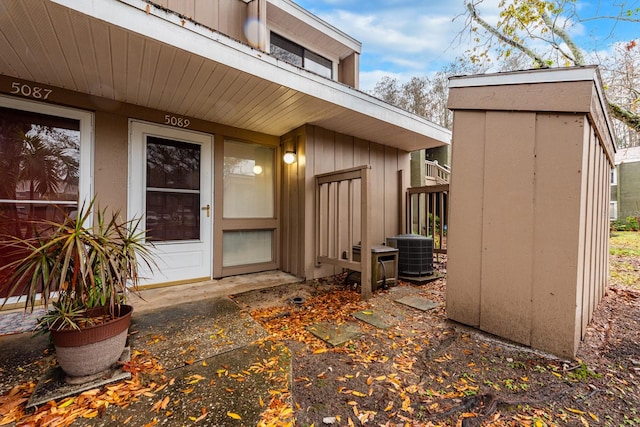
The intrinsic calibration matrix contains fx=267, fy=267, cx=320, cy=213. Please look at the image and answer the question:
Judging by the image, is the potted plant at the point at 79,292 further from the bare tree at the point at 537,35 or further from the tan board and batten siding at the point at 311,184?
the bare tree at the point at 537,35

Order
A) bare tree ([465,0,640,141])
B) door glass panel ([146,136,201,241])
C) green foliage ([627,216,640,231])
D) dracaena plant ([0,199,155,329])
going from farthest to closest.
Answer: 1. green foliage ([627,216,640,231])
2. bare tree ([465,0,640,141])
3. door glass panel ([146,136,201,241])
4. dracaena plant ([0,199,155,329])

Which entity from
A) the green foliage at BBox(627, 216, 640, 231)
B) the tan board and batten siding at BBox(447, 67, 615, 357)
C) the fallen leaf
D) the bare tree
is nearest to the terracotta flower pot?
the fallen leaf

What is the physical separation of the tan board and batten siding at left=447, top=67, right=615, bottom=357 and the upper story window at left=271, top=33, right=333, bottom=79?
3.35 meters

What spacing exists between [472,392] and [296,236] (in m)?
3.13

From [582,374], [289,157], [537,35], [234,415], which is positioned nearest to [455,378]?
[582,374]

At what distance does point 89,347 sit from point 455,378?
2361mm

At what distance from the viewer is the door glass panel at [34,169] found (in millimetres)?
2775

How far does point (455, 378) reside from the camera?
1.80 m

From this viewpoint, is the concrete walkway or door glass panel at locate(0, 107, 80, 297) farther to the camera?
door glass panel at locate(0, 107, 80, 297)

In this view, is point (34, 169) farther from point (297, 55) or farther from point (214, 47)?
point (297, 55)

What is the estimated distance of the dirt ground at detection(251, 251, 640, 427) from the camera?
1.47 metres

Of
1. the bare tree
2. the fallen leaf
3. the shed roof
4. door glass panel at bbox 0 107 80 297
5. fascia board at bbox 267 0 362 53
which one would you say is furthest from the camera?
the shed roof

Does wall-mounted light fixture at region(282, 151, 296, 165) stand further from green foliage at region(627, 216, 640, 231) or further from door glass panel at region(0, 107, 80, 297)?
green foliage at region(627, 216, 640, 231)

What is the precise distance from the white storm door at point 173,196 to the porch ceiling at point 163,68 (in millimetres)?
424
